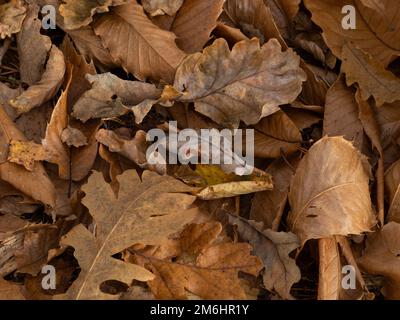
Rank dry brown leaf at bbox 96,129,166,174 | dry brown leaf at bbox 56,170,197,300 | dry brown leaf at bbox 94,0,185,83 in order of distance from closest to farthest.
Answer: dry brown leaf at bbox 56,170,197,300 < dry brown leaf at bbox 96,129,166,174 < dry brown leaf at bbox 94,0,185,83

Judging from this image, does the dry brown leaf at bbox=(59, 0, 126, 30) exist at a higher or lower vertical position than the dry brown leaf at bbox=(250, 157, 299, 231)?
higher

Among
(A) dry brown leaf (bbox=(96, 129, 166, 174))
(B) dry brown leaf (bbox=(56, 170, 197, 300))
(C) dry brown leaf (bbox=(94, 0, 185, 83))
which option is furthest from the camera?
(C) dry brown leaf (bbox=(94, 0, 185, 83))

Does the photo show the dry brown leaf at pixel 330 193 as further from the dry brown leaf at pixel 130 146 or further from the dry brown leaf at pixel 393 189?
the dry brown leaf at pixel 130 146

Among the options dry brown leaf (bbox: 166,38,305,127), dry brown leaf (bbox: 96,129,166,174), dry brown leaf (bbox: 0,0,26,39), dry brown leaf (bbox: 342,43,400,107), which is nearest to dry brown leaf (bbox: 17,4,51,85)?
dry brown leaf (bbox: 0,0,26,39)

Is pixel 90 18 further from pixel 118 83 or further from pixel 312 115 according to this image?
pixel 312 115

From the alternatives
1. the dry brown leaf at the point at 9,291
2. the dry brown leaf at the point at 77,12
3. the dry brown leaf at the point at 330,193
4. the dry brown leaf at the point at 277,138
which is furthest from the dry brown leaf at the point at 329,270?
the dry brown leaf at the point at 77,12

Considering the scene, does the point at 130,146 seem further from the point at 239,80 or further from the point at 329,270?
the point at 329,270

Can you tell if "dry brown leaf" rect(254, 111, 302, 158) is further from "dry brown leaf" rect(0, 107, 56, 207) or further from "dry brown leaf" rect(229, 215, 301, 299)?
"dry brown leaf" rect(0, 107, 56, 207)
